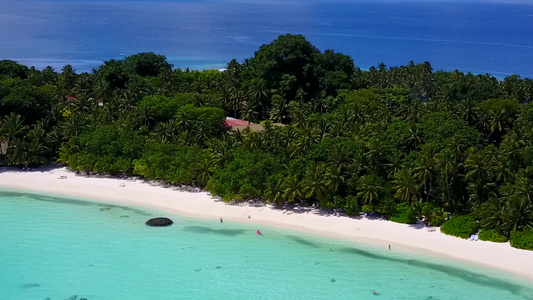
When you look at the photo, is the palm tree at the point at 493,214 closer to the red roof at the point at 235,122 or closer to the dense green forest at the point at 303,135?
the dense green forest at the point at 303,135

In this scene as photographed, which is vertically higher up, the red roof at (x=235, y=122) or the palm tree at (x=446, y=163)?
the red roof at (x=235, y=122)

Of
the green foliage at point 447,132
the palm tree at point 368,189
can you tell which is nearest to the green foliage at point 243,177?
the palm tree at point 368,189

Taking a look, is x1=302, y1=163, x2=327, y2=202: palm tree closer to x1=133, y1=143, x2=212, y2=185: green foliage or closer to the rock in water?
x1=133, y1=143, x2=212, y2=185: green foliage

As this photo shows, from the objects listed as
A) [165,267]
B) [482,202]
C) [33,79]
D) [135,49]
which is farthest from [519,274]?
[135,49]

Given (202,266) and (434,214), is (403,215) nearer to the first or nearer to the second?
(434,214)

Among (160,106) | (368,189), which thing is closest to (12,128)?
(160,106)

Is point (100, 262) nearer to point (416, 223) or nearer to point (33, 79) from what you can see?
point (416, 223)
